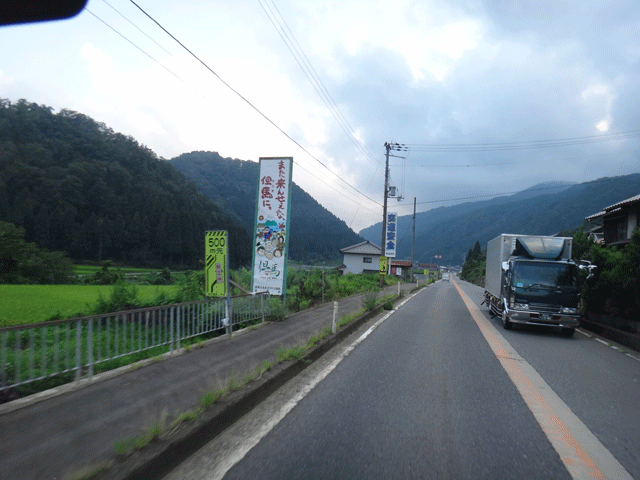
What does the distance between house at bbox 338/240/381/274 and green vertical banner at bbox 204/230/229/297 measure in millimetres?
59200

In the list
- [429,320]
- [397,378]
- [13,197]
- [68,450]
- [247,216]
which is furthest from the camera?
[247,216]

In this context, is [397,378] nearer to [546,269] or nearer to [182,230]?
[546,269]

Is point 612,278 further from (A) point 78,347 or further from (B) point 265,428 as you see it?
(A) point 78,347

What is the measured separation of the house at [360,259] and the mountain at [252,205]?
1.65m

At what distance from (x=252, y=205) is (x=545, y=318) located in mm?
54144

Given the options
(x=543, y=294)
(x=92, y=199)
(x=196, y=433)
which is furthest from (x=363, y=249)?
(x=196, y=433)

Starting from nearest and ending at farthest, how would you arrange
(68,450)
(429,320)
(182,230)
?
(68,450)
(429,320)
(182,230)

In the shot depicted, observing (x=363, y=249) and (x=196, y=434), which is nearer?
(x=196, y=434)

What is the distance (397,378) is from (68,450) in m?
4.38

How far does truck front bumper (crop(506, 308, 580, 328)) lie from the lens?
12125mm

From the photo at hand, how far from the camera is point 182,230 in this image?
49.0 metres

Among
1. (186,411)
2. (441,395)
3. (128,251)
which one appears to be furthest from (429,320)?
(128,251)

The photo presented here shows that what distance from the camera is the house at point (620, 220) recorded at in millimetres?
20422

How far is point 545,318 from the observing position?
12.3 metres
